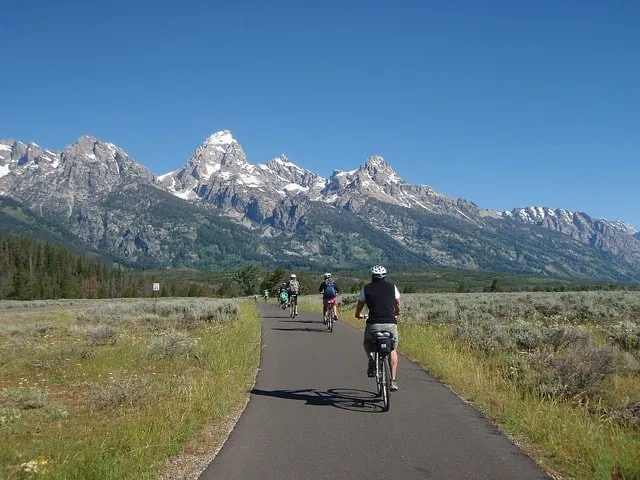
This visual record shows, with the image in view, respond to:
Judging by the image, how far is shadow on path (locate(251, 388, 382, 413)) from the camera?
976cm

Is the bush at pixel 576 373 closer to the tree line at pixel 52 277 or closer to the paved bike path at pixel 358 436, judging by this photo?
the paved bike path at pixel 358 436

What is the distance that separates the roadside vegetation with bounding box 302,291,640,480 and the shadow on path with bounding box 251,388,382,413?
1.82m

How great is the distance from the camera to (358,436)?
7.87 m

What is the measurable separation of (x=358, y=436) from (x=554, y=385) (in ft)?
15.0

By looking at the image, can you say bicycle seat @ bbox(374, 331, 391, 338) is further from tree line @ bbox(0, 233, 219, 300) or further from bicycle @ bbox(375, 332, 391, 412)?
tree line @ bbox(0, 233, 219, 300)

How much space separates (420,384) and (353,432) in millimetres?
3997

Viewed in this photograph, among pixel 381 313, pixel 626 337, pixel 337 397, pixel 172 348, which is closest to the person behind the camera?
pixel 381 313

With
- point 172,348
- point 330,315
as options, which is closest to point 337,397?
point 172,348

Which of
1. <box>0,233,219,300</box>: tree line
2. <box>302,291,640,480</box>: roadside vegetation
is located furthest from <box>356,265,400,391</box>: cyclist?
<box>0,233,219,300</box>: tree line

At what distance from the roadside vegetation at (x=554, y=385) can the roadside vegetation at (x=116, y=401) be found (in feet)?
14.2

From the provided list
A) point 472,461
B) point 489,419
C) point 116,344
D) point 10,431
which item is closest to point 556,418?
point 489,419

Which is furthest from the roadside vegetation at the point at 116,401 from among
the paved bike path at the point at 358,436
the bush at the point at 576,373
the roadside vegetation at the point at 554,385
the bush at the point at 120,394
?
the bush at the point at 576,373

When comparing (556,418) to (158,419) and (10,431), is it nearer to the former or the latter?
(158,419)

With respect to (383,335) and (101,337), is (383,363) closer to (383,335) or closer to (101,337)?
(383,335)
